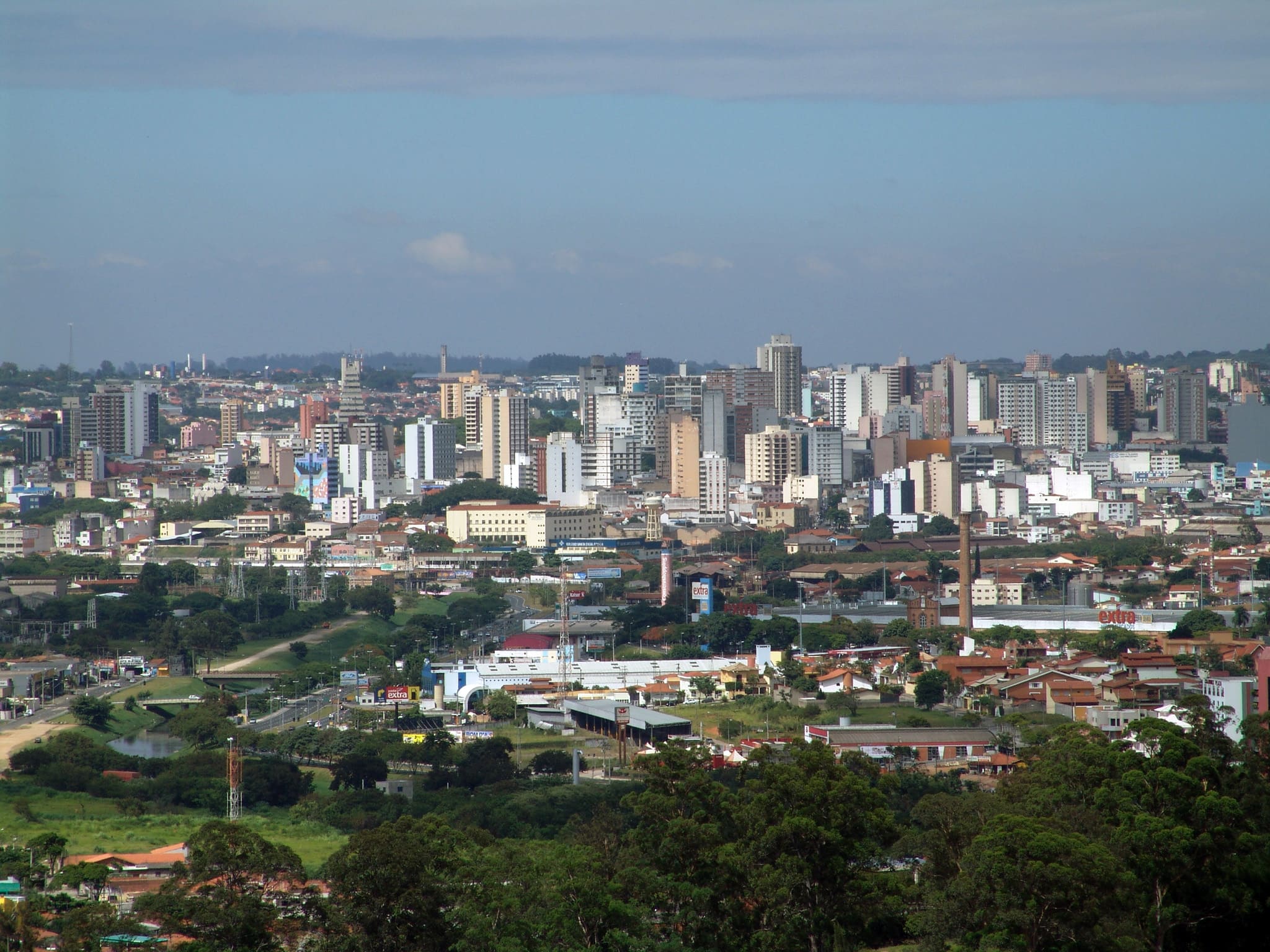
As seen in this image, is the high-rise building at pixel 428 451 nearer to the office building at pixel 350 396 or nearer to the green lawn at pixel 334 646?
the office building at pixel 350 396

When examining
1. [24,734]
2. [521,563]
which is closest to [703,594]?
[521,563]

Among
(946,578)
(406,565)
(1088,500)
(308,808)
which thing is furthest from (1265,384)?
(308,808)

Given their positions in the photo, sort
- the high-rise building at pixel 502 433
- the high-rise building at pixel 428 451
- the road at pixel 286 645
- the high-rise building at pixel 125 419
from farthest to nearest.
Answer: the high-rise building at pixel 125 419 < the high-rise building at pixel 502 433 < the high-rise building at pixel 428 451 < the road at pixel 286 645

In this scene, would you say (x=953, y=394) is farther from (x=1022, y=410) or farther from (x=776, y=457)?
(x=776, y=457)

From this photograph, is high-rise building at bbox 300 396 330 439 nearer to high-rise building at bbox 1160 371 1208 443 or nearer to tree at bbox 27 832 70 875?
high-rise building at bbox 1160 371 1208 443

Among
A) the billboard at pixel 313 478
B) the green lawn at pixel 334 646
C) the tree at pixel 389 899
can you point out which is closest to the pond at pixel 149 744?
the green lawn at pixel 334 646

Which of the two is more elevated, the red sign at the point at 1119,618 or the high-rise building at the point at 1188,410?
the high-rise building at the point at 1188,410
